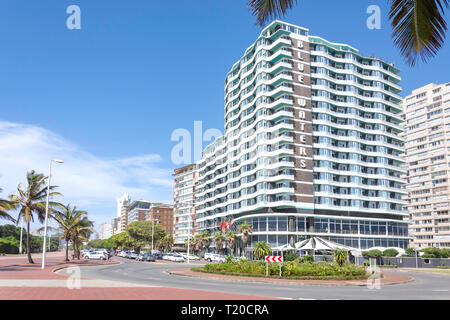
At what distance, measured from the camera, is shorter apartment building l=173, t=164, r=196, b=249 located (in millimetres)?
133250

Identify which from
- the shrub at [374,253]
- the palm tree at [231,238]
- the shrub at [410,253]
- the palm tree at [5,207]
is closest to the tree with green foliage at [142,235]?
the palm tree at [231,238]

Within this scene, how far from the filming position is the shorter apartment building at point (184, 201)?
13325 cm

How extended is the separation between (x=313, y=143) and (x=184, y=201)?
6833 cm

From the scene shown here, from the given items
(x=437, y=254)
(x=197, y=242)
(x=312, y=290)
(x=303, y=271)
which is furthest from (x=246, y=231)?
(x=312, y=290)

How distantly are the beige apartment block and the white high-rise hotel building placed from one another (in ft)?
121

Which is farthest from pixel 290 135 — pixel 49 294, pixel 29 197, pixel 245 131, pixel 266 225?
pixel 49 294

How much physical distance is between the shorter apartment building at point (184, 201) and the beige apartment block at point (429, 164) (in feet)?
227

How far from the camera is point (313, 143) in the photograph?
8031 centimetres

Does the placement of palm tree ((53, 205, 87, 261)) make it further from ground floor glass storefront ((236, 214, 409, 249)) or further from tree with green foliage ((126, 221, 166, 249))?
tree with green foliage ((126, 221, 166, 249))

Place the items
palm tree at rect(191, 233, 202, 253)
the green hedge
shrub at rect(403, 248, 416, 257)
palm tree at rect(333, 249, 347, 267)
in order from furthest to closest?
palm tree at rect(191, 233, 202, 253), shrub at rect(403, 248, 416, 257), palm tree at rect(333, 249, 347, 267), the green hedge

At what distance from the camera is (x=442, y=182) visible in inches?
4697

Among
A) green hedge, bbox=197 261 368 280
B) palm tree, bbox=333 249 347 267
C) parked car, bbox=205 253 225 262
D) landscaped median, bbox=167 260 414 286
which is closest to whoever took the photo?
landscaped median, bbox=167 260 414 286

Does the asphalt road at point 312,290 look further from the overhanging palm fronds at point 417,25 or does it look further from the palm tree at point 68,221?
the palm tree at point 68,221

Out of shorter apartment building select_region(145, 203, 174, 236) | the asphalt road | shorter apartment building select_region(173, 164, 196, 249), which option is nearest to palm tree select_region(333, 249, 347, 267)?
the asphalt road
